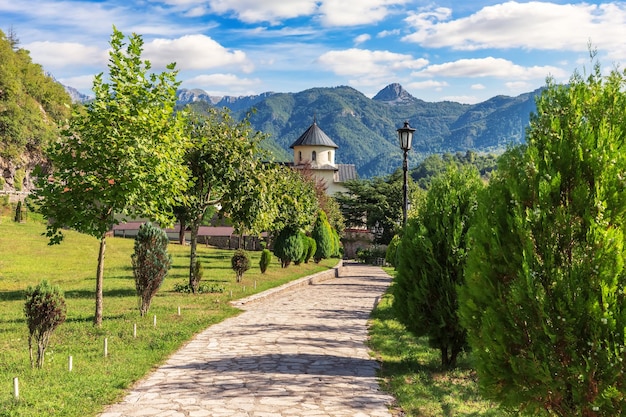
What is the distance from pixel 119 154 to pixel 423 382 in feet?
24.0

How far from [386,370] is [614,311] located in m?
5.01

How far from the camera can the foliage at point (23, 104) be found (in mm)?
59375

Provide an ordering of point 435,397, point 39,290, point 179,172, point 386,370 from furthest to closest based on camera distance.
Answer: point 179,172 < point 386,370 < point 39,290 < point 435,397

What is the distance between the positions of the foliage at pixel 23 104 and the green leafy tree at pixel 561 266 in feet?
179

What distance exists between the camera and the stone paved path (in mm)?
6195

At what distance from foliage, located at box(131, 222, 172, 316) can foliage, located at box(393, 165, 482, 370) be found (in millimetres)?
6400

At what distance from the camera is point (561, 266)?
4020mm

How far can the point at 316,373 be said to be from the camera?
7852 millimetres

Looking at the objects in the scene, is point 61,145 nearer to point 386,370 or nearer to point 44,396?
point 44,396

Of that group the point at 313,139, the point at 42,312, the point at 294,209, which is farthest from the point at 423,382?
the point at 313,139

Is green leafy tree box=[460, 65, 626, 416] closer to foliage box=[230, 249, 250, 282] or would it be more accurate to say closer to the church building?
foliage box=[230, 249, 250, 282]

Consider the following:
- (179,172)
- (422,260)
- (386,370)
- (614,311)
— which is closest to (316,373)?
(386,370)

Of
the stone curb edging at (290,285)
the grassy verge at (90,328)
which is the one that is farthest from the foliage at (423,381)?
the stone curb edging at (290,285)

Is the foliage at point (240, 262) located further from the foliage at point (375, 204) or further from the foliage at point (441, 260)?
the foliage at point (375, 204)
